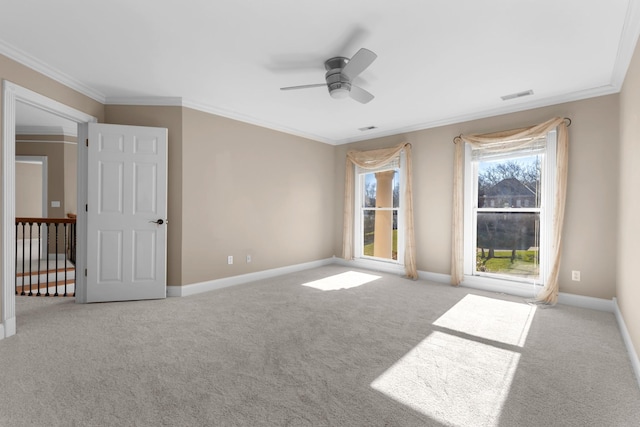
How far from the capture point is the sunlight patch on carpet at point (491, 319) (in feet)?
9.20

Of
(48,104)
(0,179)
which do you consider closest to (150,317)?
(0,179)

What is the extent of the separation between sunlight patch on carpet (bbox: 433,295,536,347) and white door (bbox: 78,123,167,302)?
3.55 metres

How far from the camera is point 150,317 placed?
3170mm

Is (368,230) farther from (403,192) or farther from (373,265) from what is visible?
(403,192)

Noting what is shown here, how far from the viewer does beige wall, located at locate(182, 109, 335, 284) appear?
13.5ft

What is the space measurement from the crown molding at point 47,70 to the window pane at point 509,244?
5.54 m

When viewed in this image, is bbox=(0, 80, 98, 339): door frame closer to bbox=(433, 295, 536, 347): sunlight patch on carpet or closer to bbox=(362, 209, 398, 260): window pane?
bbox=(433, 295, 536, 347): sunlight patch on carpet

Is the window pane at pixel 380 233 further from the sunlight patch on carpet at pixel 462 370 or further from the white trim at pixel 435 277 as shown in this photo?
the sunlight patch on carpet at pixel 462 370

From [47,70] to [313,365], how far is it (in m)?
3.91

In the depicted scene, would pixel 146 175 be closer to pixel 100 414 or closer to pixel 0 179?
pixel 0 179

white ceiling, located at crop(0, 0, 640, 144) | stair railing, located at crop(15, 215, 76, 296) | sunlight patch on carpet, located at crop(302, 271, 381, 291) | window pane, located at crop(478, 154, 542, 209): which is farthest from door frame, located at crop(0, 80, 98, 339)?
window pane, located at crop(478, 154, 542, 209)

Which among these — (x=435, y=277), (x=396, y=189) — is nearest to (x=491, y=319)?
(x=435, y=277)

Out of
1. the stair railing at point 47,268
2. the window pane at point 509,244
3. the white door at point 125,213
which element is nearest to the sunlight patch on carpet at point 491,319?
the window pane at point 509,244

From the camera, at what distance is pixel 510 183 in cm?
422
